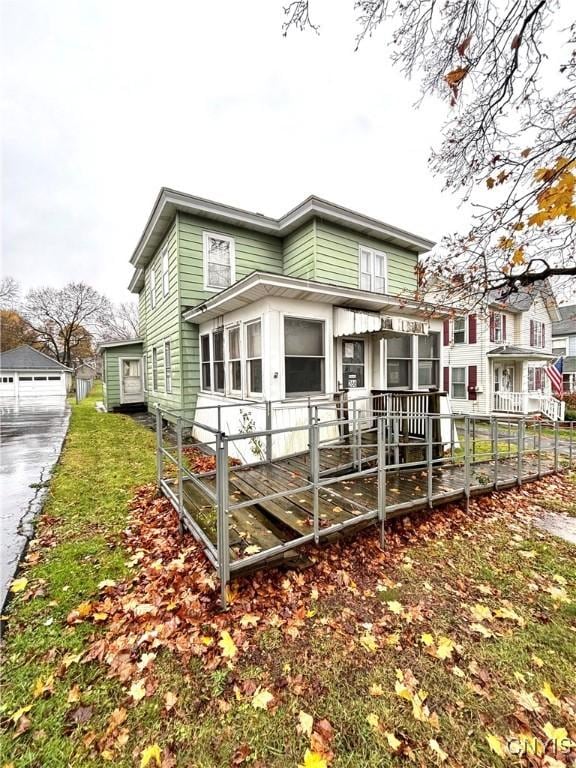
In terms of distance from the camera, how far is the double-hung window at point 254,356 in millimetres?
6949

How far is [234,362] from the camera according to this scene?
8.01 meters

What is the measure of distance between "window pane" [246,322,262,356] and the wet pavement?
4503 millimetres

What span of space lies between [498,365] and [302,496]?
1878 centimetres

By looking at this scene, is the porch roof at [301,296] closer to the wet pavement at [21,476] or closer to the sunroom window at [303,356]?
the sunroom window at [303,356]

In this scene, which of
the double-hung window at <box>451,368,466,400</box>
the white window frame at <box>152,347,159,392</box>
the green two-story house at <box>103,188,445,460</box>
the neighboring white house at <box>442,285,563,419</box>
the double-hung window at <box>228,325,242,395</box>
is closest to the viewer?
the green two-story house at <box>103,188,445,460</box>

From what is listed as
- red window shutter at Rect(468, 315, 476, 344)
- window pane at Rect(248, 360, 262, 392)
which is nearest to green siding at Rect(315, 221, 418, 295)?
window pane at Rect(248, 360, 262, 392)

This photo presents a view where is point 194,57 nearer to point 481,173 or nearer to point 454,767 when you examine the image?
point 481,173

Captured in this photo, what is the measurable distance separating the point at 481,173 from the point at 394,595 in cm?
529

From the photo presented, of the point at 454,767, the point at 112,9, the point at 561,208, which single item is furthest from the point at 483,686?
the point at 112,9

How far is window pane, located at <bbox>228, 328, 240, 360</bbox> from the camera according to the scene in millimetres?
7804

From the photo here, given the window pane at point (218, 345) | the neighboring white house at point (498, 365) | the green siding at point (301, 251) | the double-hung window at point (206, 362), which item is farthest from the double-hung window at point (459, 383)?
the window pane at point (218, 345)

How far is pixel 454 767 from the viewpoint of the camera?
1.66 m

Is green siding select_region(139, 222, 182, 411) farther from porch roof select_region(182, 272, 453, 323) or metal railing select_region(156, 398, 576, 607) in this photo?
metal railing select_region(156, 398, 576, 607)

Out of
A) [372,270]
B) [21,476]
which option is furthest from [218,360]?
[372,270]
